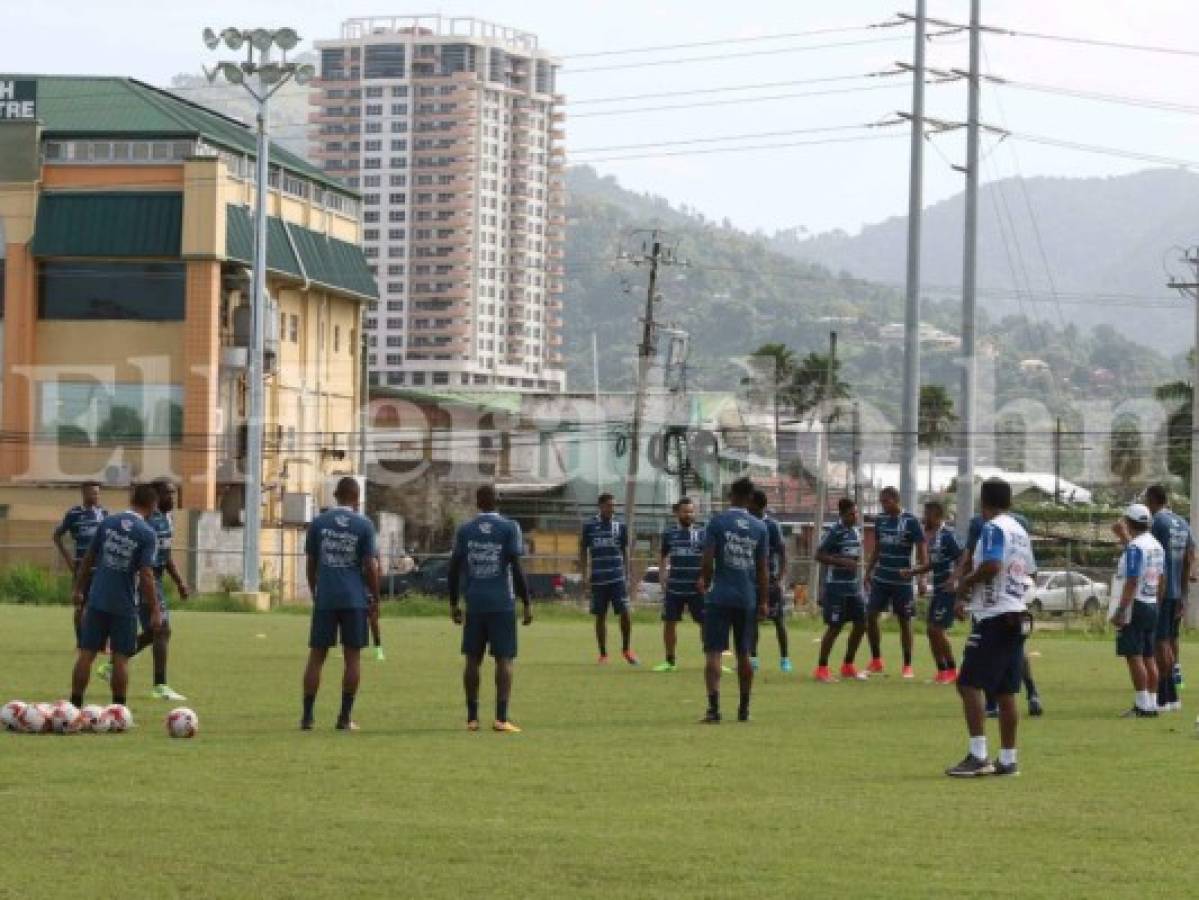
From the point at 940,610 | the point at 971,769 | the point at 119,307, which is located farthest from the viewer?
the point at 119,307

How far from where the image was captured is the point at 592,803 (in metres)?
14.2

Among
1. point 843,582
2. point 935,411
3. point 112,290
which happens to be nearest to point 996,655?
point 843,582

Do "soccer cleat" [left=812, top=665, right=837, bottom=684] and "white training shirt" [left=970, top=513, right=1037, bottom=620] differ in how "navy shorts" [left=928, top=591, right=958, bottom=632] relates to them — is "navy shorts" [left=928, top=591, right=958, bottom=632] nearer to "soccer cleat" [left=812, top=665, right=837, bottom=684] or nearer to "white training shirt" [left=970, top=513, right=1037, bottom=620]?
"soccer cleat" [left=812, top=665, right=837, bottom=684]

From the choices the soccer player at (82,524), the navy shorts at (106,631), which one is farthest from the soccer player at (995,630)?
the soccer player at (82,524)

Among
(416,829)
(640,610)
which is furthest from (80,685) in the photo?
(640,610)

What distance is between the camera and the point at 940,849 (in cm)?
1227

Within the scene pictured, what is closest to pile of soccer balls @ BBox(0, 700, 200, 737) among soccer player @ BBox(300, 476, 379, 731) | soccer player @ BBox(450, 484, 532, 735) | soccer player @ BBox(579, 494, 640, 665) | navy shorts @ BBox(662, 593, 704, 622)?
soccer player @ BBox(300, 476, 379, 731)

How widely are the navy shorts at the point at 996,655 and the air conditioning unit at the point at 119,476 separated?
5914 cm

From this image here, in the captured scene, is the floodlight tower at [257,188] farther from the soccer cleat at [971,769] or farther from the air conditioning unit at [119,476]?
the soccer cleat at [971,769]

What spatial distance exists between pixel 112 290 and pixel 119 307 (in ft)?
1.93

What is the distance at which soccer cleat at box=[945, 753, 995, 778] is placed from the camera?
1627 centimetres

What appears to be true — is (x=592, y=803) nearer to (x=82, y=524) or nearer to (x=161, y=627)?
(x=161, y=627)

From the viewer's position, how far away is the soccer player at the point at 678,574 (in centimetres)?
2914

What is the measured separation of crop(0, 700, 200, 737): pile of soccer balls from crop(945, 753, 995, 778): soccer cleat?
6.02 metres
